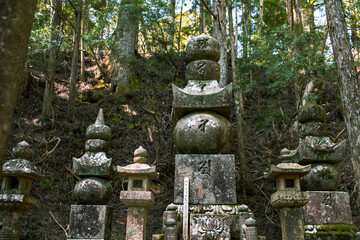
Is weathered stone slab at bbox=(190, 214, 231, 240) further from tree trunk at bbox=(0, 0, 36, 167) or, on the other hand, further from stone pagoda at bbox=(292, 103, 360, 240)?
tree trunk at bbox=(0, 0, 36, 167)

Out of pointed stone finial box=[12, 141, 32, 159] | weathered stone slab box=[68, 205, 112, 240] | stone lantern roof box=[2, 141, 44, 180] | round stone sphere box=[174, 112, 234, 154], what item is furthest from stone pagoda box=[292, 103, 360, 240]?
pointed stone finial box=[12, 141, 32, 159]

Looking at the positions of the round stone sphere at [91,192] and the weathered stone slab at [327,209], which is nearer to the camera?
the round stone sphere at [91,192]

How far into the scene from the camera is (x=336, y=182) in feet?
19.6

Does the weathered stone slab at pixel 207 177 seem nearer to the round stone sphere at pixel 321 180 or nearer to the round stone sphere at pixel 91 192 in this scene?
the round stone sphere at pixel 91 192

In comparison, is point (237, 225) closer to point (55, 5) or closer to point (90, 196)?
point (90, 196)

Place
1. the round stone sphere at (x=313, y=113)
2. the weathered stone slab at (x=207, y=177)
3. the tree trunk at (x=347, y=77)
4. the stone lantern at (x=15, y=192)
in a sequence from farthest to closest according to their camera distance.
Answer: the round stone sphere at (x=313, y=113), the tree trunk at (x=347, y=77), the weathered stone slab at (x=207, y=177), the stone lantern at (x=15, y=192)

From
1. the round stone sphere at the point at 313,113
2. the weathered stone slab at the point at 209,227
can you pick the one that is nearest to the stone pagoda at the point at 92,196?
the weathered stone slab at the point at 209,227

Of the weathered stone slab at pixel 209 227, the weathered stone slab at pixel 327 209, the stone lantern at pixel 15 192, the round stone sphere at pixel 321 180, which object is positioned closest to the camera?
the weathered stone slab at pixel 209 227

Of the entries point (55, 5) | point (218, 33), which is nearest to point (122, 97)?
point (55, 5)

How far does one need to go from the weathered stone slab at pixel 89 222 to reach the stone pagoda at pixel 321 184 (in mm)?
3437

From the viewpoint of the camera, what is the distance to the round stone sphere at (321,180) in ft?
19.5

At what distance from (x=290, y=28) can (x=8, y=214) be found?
34.2 ft

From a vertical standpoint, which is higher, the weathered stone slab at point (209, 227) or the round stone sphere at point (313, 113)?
the round stone sphere at point (313, 113)

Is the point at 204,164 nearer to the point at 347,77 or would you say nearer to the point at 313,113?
the point at 313,113
